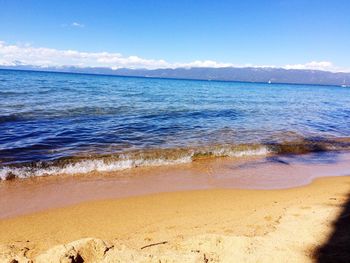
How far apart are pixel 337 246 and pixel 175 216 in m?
2.56

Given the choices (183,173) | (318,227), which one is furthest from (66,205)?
(318,227)

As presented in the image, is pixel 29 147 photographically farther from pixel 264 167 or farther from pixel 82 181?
pixel 264 167

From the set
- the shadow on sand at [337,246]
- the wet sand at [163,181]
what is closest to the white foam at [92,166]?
the wet sand at [163,181]

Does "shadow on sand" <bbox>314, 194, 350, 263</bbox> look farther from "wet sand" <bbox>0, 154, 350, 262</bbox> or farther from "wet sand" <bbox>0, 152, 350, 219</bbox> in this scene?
"wet sand" <bbox>0, 152, 350, 219</bbox>

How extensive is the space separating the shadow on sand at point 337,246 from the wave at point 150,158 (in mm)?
5507

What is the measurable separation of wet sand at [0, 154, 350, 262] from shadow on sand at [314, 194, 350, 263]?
0.26 ft

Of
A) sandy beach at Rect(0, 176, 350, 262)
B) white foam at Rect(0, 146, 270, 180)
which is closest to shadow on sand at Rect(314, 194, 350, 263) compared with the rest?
sandy beach at Rect(0, 176, 350, 262)

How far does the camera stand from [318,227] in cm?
492

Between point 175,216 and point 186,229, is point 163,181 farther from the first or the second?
point 186,229

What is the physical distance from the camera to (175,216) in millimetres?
5625

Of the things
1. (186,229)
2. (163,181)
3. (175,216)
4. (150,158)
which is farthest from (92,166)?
(186,229)

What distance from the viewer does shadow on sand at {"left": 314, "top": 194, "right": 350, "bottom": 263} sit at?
12.8ft

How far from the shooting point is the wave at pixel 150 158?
8211 millimetres

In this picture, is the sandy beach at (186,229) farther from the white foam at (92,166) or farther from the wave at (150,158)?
the wave at (150,158)
